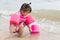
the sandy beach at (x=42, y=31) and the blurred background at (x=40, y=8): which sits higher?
the blurred background at (x=40, y=8)

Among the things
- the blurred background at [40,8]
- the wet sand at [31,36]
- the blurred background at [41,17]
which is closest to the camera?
the wet sand at [31,36]

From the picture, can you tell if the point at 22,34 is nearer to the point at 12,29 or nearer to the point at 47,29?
the point at 12,29

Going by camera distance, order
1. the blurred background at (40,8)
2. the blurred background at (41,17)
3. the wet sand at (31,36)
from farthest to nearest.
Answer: the blurred background at (40,8), the blurred background at (41,17), the wet sand at (31,36)

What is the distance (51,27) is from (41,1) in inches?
88.3

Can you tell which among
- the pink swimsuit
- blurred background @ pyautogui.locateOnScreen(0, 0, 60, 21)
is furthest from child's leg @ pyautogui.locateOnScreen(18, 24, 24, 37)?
blurred background @ pyautogui.locateOnScreen(0, 0, 60, 21)

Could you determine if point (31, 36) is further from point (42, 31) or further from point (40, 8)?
point (40, 8)

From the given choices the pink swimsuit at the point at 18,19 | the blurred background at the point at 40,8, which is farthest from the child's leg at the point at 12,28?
the blurred background at the point at 40,8

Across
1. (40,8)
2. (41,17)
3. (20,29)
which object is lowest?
(20,29)

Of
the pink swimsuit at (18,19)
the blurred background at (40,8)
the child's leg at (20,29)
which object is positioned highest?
the blurred background at (40,8)

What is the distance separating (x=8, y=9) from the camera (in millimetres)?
4965

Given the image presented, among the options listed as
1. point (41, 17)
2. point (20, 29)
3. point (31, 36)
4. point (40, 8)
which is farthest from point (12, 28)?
point (40, 8)

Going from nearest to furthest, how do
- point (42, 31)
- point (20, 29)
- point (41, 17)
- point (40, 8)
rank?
1. point (20, 29)
2. point (42, 31)
3. point (41, 17)
4. point (40, 8)

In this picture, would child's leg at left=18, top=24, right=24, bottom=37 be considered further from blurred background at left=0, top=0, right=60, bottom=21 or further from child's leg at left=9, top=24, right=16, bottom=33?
blurred background at left=0, top=0, right=60, bottom=21

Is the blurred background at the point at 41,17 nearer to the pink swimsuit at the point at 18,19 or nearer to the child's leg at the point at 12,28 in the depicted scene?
the child's leg at the point at 12,28
